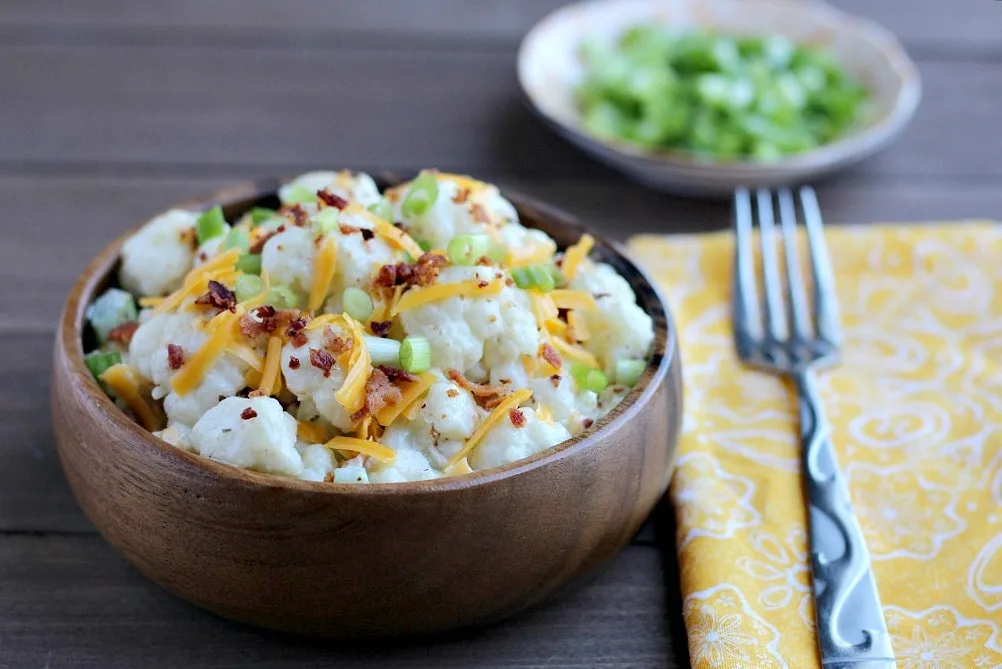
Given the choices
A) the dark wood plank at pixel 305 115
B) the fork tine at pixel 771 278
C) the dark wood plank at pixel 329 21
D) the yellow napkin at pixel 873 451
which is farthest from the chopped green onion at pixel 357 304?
the dark wood plank at pixel 329 21

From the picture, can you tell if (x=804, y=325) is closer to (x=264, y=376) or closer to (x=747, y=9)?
(x=264, y=376)

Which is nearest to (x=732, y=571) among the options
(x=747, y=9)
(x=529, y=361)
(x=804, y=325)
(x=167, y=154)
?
(x=529, y=361)

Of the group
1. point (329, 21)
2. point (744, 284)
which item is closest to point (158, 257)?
point (744, 284)

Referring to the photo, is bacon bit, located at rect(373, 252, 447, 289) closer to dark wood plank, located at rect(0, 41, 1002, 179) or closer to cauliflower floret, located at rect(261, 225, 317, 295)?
cauliflower floret, located at rect(261, 225, 317, 295)

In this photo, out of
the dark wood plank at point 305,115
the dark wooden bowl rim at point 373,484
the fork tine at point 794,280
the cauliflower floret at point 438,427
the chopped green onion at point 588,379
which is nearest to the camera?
the dark wooden bowl rim at point 373,484

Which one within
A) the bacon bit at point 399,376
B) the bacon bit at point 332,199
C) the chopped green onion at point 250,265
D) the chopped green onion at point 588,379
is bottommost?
the chopped green onion at point 588,379

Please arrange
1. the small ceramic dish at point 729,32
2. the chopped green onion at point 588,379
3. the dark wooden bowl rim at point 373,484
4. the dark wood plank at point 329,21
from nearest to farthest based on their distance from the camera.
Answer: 1. the dark wooden bowl rim at point 373,484
2. the chopped green onion at point 588,379
3. the small ceramic dish at point 729,32
4. the dark wood plank at point 329,21

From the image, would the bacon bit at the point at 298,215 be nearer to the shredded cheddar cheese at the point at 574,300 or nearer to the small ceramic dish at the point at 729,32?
the shredded cheddar cheese at the point at 574,300
